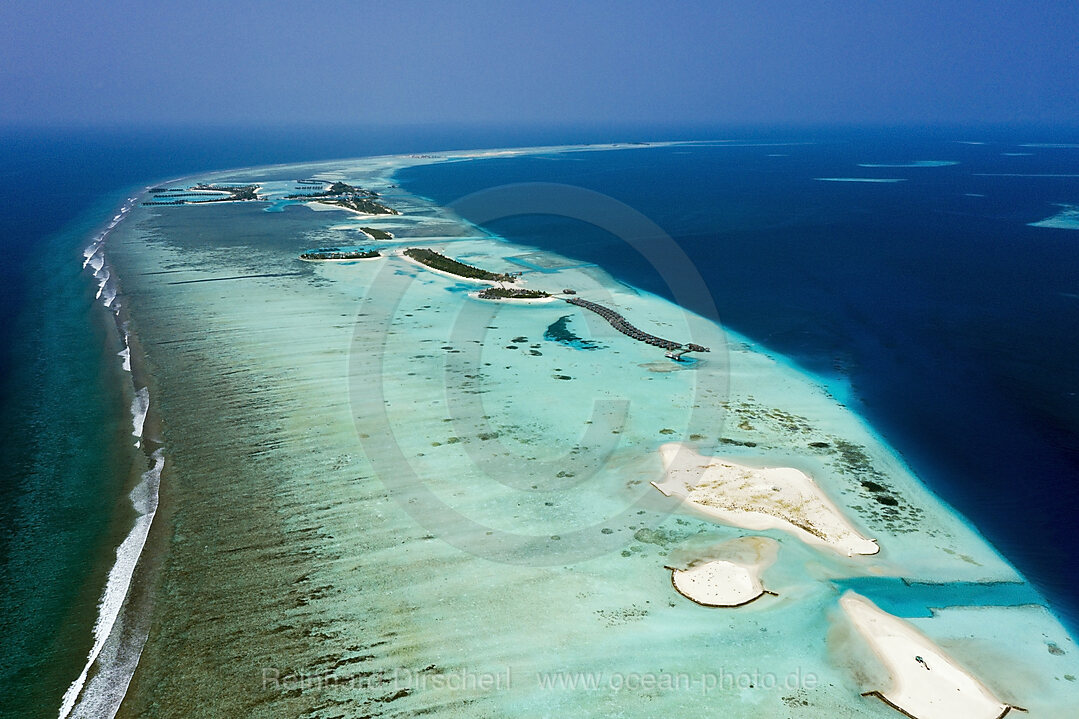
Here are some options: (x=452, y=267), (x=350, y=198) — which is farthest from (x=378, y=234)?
(x=350, y=198)

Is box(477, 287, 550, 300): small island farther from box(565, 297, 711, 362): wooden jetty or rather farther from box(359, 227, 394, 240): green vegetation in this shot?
box(359, 227, 394, 240): green vegetation

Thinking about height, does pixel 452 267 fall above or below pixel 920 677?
above

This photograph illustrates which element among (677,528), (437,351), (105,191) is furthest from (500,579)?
(105,191)

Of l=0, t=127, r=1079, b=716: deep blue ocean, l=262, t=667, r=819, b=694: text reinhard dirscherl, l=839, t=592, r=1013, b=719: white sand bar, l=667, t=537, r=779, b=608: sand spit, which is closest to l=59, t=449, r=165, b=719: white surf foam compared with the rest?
l=0, t=127, r=1079, b=716: deep blue ocean

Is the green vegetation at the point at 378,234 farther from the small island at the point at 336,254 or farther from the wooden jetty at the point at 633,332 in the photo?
the wooden jetty at the point at 633,332

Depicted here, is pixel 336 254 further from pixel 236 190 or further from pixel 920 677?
pixel 920 677

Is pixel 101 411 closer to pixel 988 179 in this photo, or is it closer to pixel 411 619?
pixel 411 619
